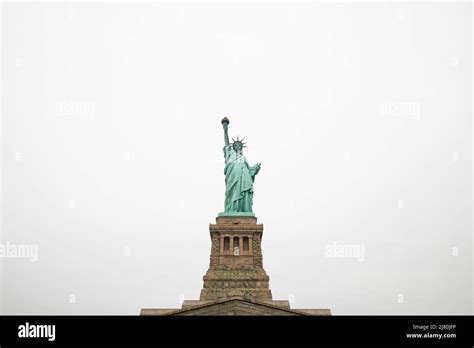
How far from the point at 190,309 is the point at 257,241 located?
970 centimetres

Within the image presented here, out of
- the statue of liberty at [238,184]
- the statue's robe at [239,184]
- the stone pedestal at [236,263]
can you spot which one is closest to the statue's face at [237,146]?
the statue of liberty at [238,184]

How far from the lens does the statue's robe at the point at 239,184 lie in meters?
44.8

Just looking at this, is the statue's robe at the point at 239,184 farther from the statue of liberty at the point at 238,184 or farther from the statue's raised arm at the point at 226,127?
the statue's raised arm at the point at 226,127

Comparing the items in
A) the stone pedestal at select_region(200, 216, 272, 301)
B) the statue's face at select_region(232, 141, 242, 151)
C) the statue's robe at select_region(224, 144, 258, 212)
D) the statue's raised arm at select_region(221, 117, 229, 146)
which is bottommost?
the stone pedestal at select_region(200, 216, 272, 301)

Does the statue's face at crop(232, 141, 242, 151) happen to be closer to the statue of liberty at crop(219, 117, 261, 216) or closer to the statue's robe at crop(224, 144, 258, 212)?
the statue of liberty at crop(219, 117, 261, 216)

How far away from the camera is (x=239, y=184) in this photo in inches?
1779

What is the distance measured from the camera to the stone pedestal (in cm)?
3991

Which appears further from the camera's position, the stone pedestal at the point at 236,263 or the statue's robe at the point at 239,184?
the statue's robe at the point at 239,184

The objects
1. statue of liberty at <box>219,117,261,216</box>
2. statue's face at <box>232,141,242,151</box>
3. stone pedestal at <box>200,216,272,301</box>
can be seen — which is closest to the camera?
stone pedestal at <box>200,216,272,301</box>

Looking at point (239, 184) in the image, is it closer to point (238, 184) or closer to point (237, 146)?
point (238, 184)

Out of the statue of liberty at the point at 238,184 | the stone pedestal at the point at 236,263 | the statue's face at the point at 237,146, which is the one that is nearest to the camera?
the stone pedestal at the point at 236,263

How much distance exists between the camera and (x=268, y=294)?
3994 cm

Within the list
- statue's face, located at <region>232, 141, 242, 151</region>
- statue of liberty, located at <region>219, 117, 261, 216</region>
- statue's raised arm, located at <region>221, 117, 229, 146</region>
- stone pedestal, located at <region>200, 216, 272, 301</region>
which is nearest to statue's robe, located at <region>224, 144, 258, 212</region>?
statue of liberty, located at <region>219, 117, 261, 216</region>
